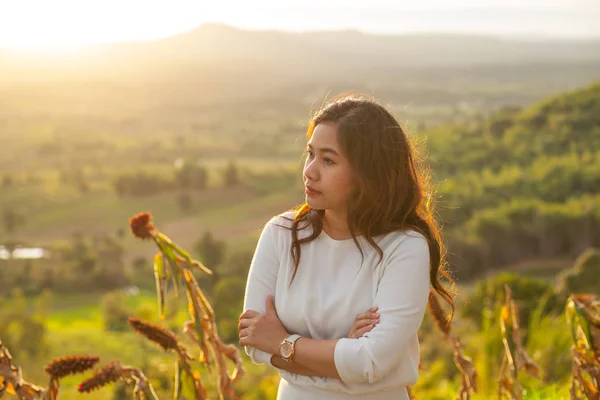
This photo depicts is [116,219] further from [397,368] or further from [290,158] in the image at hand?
[397,368]

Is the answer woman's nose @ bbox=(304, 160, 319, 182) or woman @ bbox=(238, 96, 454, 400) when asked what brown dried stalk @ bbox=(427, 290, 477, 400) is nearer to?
woman @ bbox=(238, 96, 454, 400)

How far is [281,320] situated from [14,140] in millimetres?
90586

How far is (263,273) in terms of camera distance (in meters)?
1.87

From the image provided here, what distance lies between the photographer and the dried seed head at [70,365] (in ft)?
5.72

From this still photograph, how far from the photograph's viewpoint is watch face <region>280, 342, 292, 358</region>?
1711mm

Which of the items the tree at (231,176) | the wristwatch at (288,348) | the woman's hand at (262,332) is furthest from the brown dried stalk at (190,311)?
the tree at (231,176)

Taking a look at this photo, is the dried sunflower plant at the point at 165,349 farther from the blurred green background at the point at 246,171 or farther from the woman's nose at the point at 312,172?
the woman's nose at the point at 312,172

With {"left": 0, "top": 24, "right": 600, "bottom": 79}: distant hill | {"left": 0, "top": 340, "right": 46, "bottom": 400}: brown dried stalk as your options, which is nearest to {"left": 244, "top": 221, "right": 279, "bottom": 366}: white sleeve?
{"left": 0, "top": 340, "right": 46, "bottom": 400}: brown dried stalk

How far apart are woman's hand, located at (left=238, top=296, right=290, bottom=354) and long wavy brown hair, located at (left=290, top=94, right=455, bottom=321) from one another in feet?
0.50

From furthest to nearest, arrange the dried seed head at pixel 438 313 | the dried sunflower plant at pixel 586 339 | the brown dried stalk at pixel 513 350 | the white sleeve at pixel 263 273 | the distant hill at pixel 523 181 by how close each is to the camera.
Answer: the distant hill at pixel 523 181, the brown dried stalk at pixel 513 350, the dried sunflower plant at pixel 586 339, the dried seed head at pixel 438 313, the white sleeve at pixel 263 273

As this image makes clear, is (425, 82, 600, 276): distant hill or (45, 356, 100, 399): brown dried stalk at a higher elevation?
(45, 356, 100, 399): brown dried stalk

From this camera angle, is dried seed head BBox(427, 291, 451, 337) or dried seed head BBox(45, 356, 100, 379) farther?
dried seed head BBox(427, 291, 451, 337)

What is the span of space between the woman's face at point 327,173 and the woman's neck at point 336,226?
0.17 ft

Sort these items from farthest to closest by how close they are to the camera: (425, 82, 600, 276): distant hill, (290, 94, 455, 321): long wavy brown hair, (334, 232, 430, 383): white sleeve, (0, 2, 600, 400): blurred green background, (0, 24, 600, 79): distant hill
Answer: (0, 24, 600, 79): distant hill
(425, 82, 600, 276): distant hill
(0, 2, 600, 400): blurred green background
(290, 94, 455, 321): long wavy brown hair
(334, 232, 430, 383): white sleeve
